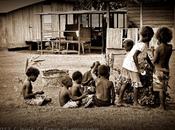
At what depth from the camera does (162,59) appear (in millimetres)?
2256

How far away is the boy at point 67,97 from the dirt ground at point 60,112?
5cm

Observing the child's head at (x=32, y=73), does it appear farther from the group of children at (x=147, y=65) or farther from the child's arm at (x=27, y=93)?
the group of children at (x=147, y=65)

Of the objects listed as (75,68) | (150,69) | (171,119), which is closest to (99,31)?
(75,68)

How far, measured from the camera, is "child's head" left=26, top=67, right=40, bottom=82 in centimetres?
245

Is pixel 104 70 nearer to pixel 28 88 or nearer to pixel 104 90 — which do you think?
pixel 104 90

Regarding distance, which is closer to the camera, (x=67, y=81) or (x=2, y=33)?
(x=67, y=81)

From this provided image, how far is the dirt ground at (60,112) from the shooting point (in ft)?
6.91

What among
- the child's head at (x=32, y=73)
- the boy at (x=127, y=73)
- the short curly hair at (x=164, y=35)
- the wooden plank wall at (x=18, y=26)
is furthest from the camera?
the wooden plank wall at (x=18, y=26)

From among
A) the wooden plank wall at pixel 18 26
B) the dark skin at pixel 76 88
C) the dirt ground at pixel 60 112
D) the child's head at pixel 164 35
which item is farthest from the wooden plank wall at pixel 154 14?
the dark skin at pixel 76 88

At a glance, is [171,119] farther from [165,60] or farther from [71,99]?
[71,99]

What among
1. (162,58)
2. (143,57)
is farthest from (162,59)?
(143,57)

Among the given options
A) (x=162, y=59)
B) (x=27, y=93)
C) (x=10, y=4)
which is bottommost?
(x=27, y=93)

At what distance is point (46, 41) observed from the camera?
3447mm

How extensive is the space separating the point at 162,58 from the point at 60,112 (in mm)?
773
